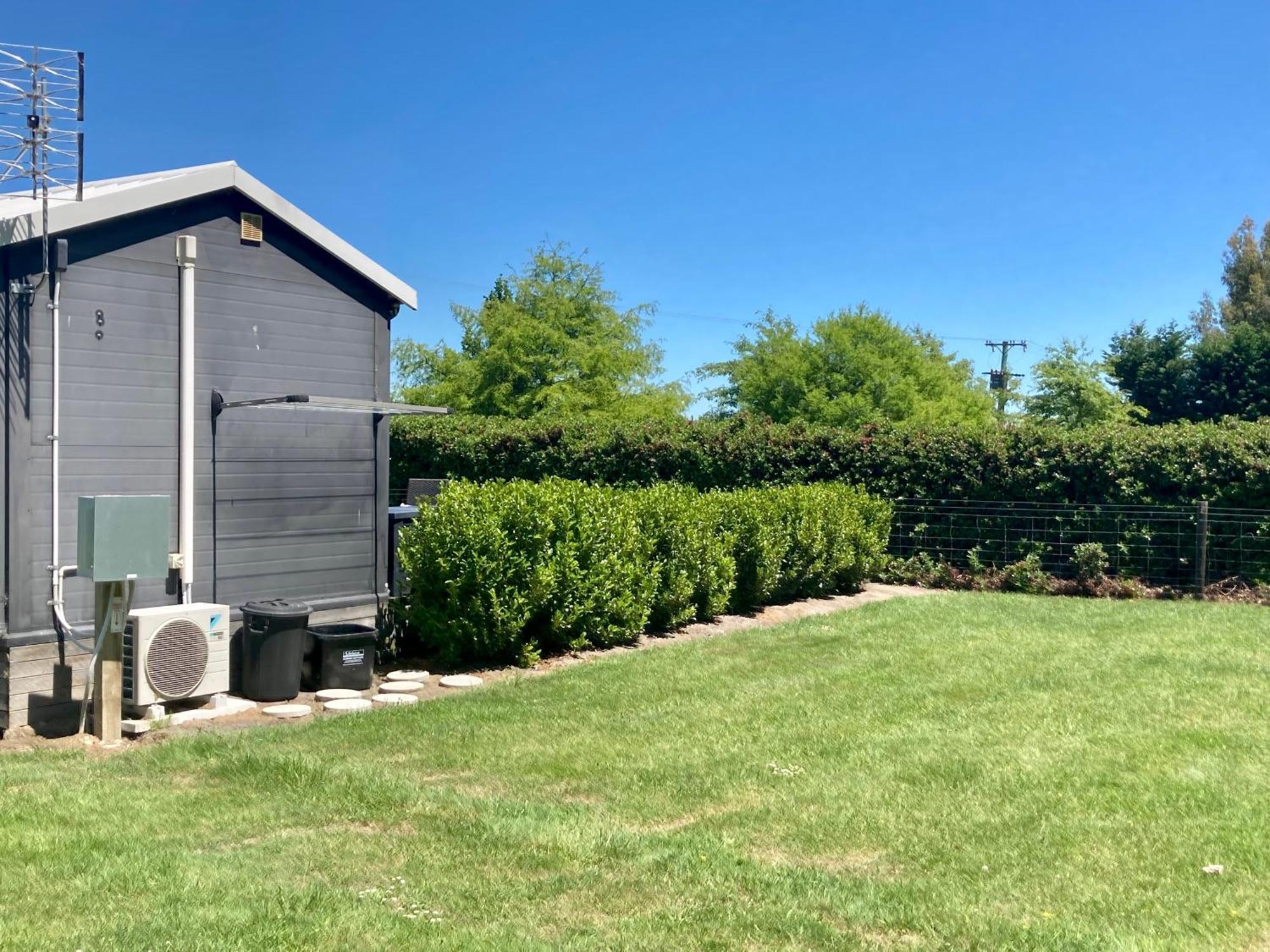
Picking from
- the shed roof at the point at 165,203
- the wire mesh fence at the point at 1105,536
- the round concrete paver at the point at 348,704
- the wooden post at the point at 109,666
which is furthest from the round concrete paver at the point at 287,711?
the wire mesh fence at the point at 1105,536

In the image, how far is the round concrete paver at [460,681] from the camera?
9109mm

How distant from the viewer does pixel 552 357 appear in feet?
113

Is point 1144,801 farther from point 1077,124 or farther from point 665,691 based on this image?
point 1077,124

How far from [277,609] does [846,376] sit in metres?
30.9

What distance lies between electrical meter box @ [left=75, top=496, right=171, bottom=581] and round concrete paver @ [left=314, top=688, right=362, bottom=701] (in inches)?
71.2

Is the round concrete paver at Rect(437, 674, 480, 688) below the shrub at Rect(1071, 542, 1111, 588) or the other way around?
below

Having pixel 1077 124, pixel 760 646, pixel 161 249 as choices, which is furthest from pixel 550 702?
pixel 1077 124

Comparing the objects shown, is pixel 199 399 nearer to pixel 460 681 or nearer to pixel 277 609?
pixel 277 609

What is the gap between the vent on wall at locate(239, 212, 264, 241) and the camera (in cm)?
909

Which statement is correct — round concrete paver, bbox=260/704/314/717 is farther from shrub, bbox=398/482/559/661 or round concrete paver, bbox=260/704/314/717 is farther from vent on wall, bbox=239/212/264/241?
vent on wall, bbox=239/212/264/241

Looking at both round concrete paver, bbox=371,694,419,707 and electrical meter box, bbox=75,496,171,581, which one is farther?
round concrete paver, bbox=371,694,419,707

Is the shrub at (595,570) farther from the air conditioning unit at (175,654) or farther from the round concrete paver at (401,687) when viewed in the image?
the air conditioning unit at (175,654)

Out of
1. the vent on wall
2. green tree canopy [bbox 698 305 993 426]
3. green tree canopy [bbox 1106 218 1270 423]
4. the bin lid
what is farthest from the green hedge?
green tree canopy [bbox 1106 218 1270 423]

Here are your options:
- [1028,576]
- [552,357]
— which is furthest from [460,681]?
[552,357]
